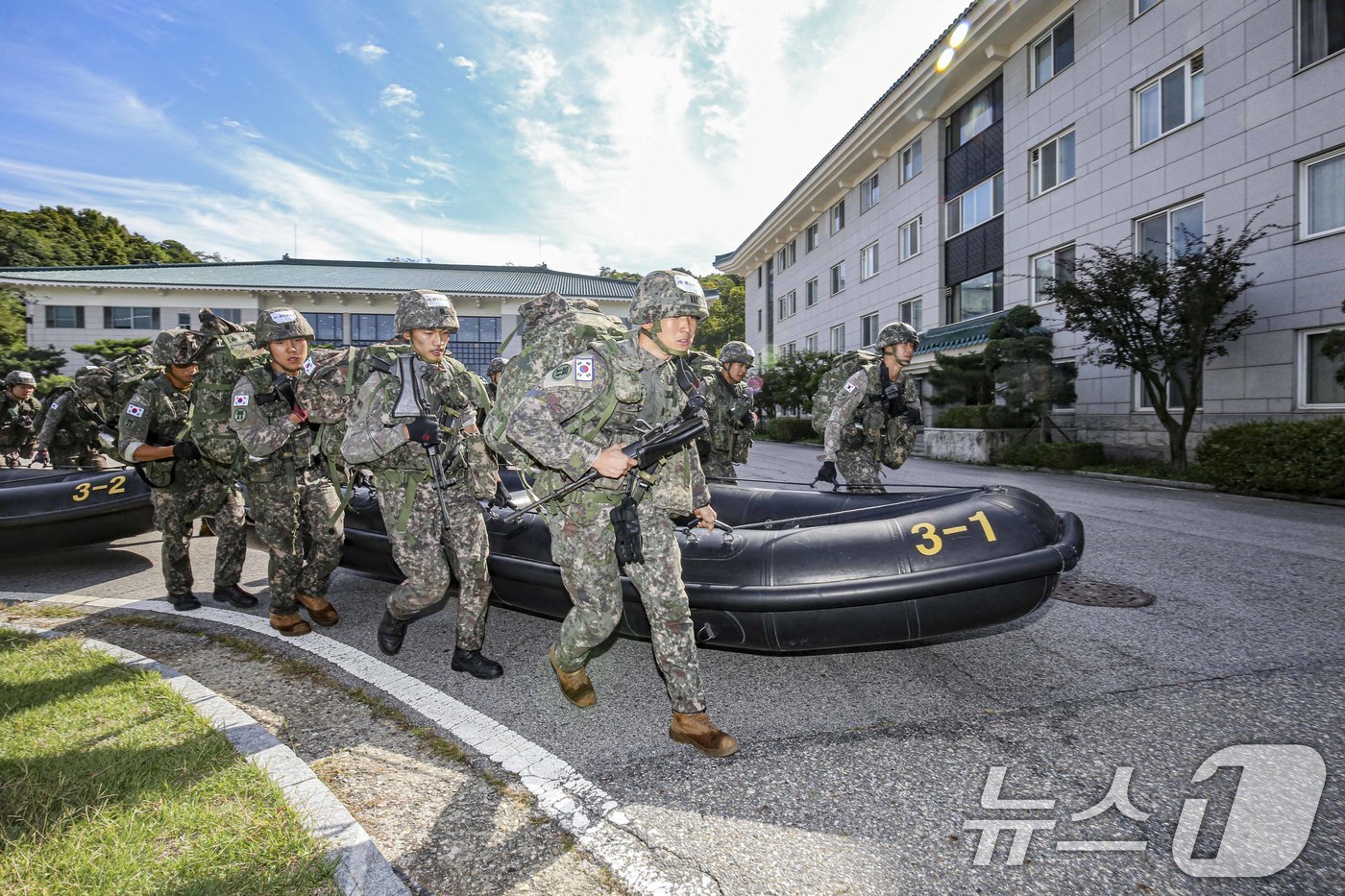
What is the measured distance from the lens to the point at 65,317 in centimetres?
3297

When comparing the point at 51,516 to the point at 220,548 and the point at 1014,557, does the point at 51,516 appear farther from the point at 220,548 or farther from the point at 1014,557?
the point at 1014,557

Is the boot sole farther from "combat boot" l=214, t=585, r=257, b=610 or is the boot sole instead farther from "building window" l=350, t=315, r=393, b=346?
"building window" l=350, t=315, r=393, b=346

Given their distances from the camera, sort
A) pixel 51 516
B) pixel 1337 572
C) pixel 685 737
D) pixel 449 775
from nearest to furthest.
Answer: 1. pixel 449 775
2. pixel 685 737
3. pixel 1337 572
4. pixel 51 516

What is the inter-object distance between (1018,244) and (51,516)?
20.0 meters

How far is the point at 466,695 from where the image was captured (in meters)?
3.46

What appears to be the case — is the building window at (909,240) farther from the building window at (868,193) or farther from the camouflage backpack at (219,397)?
the camouflage backpack at (219,397)

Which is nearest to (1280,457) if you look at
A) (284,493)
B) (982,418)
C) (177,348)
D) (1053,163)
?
(982,418)

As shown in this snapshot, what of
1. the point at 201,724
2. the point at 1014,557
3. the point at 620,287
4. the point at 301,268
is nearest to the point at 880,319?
the point at 620,287

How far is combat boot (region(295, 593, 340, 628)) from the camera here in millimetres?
4598

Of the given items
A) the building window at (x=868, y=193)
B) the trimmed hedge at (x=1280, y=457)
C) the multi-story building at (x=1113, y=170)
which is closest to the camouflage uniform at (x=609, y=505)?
the trimmed hedge at (x=1280, y=457)

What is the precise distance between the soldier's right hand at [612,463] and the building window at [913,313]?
22011mm

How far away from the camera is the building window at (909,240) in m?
23.2

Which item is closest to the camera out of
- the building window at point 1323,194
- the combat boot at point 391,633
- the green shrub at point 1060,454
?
the combat boot at point 391,633
